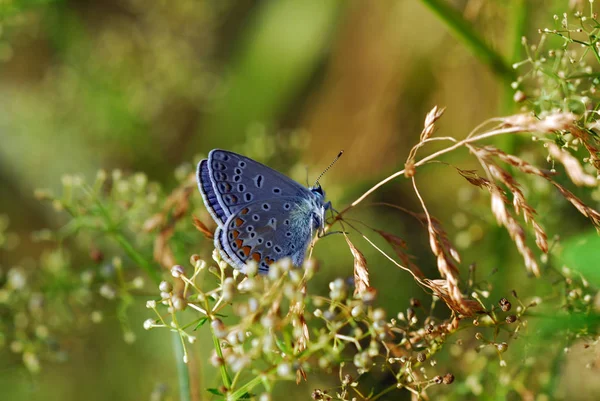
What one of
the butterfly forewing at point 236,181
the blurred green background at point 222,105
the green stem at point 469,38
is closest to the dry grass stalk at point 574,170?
the butterfly forewing at point 236,181

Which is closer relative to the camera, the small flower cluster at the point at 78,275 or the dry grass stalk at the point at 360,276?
the dry grass stalk at the point at 360,276

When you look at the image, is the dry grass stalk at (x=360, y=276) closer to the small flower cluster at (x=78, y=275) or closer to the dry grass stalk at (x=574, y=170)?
the dry grass stalk at (x=574, y=170)

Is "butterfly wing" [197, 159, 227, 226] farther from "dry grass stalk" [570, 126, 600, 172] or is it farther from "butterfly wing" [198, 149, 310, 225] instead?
"dry grass stalk" [570, 126, 600, 172]

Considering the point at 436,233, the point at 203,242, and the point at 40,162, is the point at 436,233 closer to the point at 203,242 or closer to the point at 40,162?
the point at 203,242

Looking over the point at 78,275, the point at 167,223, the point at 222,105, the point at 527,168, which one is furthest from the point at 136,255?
the point at 222,105

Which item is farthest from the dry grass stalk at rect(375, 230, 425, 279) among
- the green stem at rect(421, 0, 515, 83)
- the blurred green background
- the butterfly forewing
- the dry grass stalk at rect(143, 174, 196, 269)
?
the blurred green background

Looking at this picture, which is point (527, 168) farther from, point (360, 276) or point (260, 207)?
point (260, 207)

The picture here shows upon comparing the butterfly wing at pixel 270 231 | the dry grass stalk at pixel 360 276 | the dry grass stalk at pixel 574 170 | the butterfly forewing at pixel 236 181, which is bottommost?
the dry grass stalk at pixel 574 170
